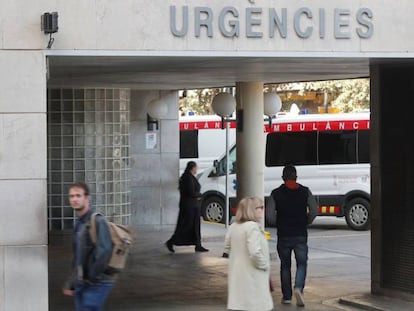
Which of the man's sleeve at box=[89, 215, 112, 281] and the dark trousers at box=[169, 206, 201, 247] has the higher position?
the man's sleeve at box=[89, 215, 112, 281]

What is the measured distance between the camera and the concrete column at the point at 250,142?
1541cm

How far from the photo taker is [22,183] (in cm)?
918

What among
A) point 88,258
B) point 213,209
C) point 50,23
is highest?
point 50,23

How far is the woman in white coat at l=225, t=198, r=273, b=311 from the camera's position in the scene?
7.94 metres

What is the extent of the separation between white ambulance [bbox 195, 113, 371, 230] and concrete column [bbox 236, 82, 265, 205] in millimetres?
6535

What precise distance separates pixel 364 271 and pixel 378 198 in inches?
117

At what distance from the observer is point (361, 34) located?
A: 9766mm

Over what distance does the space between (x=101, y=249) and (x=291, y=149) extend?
640 inches

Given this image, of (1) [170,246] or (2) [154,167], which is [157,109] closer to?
(2) [154,167]

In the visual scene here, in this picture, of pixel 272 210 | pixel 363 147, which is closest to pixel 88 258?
pixel 272 210

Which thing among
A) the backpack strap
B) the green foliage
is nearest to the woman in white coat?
the backpack strap

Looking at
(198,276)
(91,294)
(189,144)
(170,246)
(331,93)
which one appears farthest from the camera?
(331,93)

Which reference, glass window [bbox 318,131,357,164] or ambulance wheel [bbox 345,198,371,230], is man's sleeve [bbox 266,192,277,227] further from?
glass window [bbox 318,131,357,164]

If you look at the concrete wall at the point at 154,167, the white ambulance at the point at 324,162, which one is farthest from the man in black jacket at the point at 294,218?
the white ambulance at the point at 324,162
